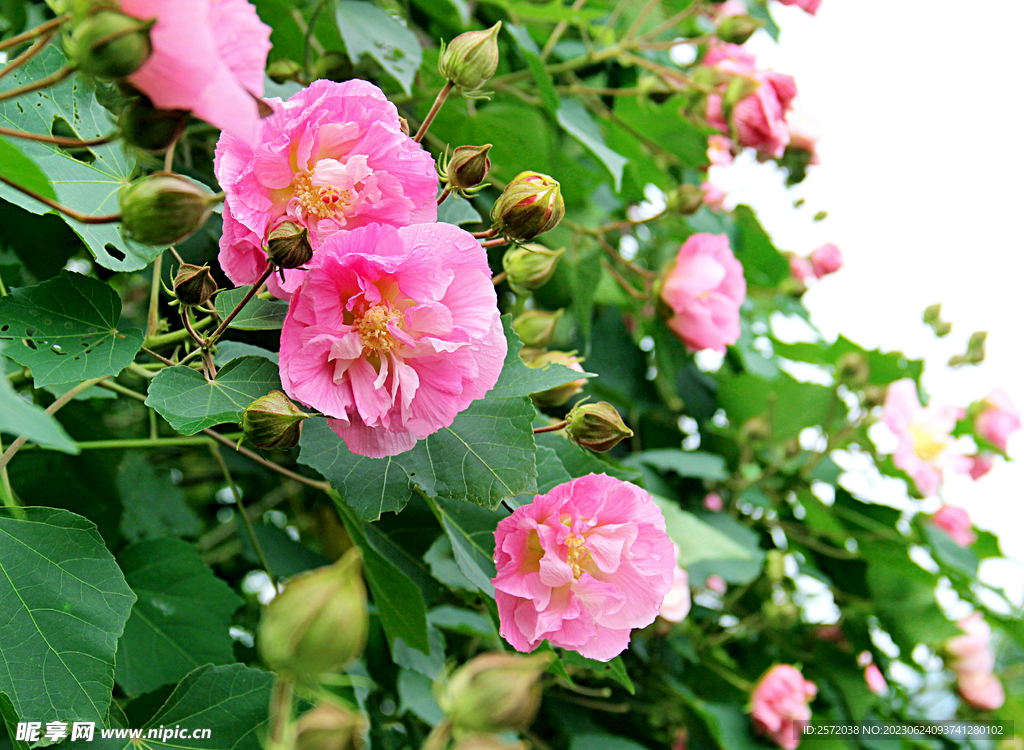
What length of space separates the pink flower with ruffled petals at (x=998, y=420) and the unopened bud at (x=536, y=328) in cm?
180

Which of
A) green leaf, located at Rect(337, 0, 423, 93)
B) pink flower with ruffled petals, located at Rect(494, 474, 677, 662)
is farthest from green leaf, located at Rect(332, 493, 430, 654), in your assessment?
green leaf, located at Rect(337, 0, 423, 93)

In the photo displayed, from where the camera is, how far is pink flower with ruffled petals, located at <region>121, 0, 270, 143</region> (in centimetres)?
50

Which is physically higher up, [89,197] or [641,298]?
[89,197]

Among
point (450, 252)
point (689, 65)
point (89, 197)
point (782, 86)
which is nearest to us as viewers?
point (450, 252)

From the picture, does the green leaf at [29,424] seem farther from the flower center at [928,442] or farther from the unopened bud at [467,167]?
the flower center at [928,442]

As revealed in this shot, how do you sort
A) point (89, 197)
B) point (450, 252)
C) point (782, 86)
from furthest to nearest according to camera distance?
point (782, 86) → point (89, 197) → point (450, 252)

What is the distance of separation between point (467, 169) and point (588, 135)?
632 millimetres

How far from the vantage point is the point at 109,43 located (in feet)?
1.58

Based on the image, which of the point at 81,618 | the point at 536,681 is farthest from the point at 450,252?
the point at 81,618

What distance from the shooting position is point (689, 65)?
1.92m

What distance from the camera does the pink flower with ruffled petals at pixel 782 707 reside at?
5.25 ft

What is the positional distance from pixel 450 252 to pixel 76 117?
519 mm

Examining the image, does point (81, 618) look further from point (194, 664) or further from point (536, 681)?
point (536, 681)

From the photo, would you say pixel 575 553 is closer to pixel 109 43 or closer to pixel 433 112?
pixel 433 112
